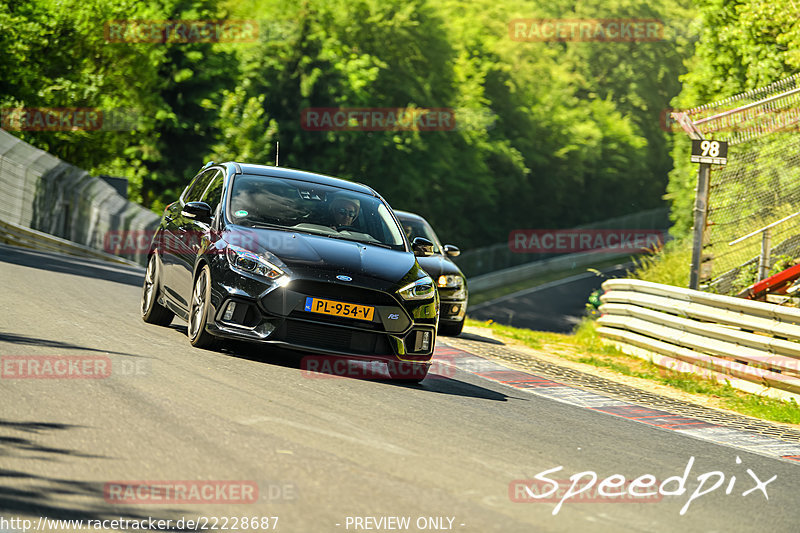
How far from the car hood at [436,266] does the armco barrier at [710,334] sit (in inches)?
103

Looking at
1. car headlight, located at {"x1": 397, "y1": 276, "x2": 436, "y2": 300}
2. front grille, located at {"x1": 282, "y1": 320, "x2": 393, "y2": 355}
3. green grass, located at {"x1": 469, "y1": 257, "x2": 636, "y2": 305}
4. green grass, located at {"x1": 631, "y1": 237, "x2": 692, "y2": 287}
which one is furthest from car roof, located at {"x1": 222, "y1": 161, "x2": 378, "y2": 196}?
green grass, located at {"x1": 469, "y1": 257, "x2": 636, "y2": 305}

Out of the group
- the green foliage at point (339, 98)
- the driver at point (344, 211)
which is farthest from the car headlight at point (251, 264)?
the green foliage at point (339, 98)

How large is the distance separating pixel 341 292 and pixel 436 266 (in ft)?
22.9

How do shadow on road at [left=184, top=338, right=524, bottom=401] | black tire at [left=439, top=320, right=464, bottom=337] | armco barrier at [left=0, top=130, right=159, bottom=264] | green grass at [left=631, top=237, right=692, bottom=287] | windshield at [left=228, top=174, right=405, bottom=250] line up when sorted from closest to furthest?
shadow on road at [left=184, top=338, right=524, bottom=401]
windshield at [left=228, top=174, right=405, bottom=250]
black tire at [left=439, top=320, right=464, bottom=337]
green grass at [left=631, top=237, right=692, bottom=287]
armco barrier at [left=0, top=130, right=159, bottom=264]

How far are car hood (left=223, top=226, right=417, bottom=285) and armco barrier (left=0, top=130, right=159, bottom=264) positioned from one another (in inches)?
608

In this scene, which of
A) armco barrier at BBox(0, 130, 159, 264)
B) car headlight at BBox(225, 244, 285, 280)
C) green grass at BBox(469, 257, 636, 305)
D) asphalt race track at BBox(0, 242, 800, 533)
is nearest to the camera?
asphalt race track at BBox(0, 242, 800, 533)

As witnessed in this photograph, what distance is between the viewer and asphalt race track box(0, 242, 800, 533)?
5.07 m

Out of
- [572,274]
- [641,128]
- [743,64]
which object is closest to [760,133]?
[743,64]

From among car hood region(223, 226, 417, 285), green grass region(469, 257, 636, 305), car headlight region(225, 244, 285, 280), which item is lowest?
Result: green grass region(469, 257, 636, 305)

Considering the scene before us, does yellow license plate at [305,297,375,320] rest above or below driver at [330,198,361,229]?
below

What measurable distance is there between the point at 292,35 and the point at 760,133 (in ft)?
135

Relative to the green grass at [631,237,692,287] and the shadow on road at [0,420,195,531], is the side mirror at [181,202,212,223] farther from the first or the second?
the green grass at [631,237,692,287]

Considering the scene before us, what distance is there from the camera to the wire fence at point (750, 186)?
1558 cm

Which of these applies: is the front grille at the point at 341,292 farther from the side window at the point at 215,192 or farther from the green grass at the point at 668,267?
the green grass at the point at 668,267
